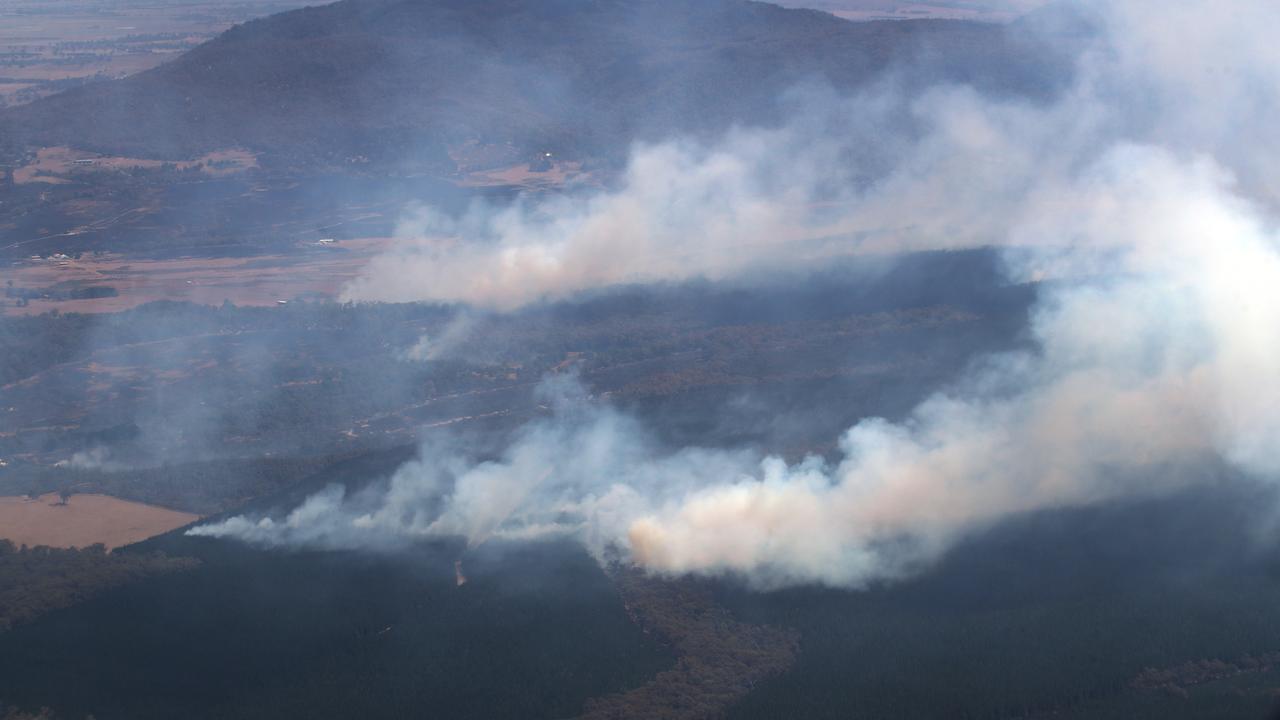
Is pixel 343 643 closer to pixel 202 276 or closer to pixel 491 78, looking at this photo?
pixel 202 276

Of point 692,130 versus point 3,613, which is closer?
point 3,613

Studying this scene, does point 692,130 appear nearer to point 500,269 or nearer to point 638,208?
point 638,208

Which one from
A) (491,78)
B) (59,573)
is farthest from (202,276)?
(491,78)

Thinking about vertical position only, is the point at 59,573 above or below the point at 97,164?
below

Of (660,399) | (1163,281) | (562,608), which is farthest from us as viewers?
(1163,281)

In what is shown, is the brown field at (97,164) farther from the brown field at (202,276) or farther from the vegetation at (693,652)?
the vegetation at (693,652)

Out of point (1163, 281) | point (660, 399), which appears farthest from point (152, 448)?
point (1163, 281)
